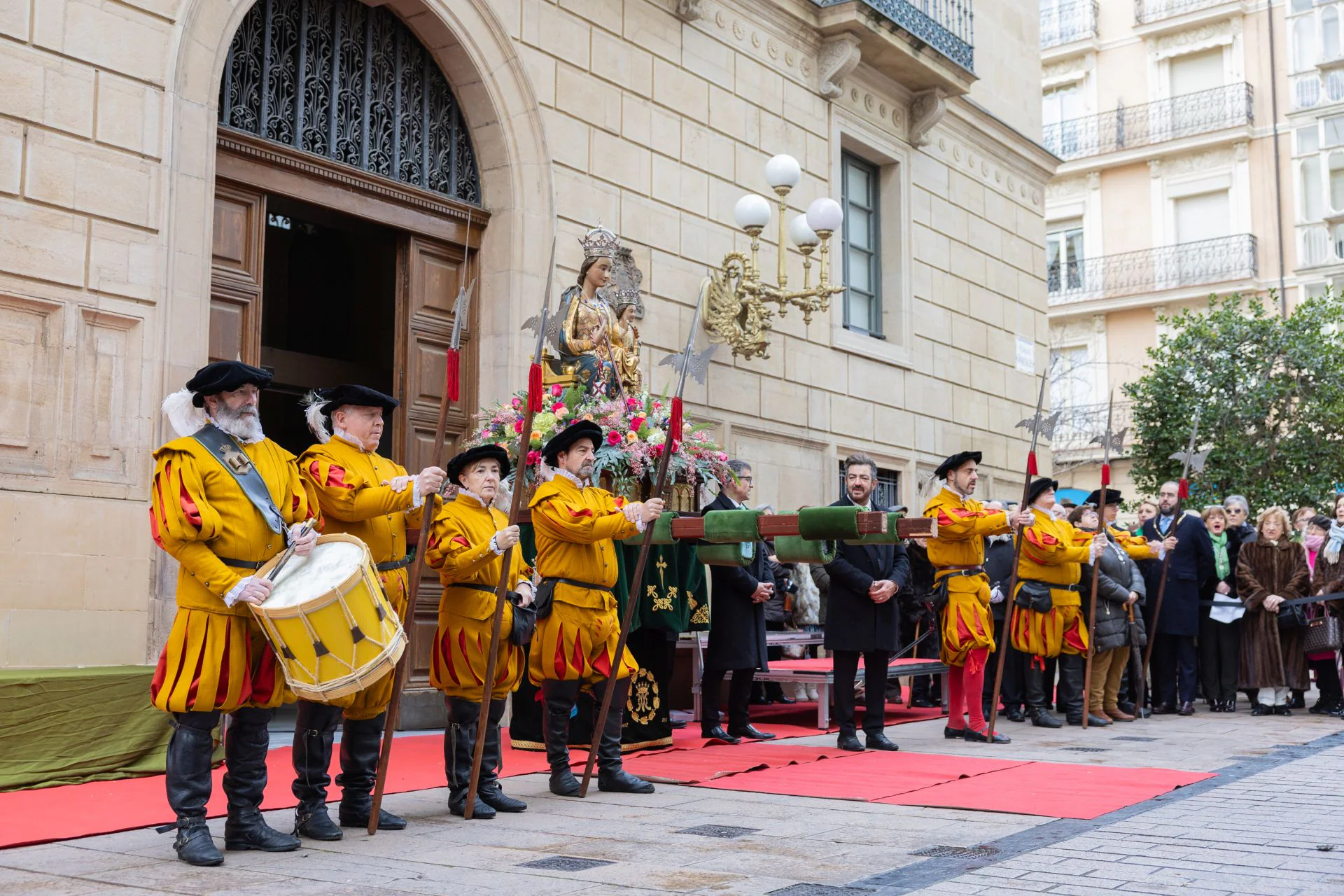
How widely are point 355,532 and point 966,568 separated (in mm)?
4782

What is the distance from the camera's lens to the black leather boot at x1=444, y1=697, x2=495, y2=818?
649 cm

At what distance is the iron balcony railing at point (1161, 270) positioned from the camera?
3031cm

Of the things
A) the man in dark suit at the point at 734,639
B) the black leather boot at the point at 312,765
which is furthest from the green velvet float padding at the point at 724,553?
the black leather boot at the point at 312,765

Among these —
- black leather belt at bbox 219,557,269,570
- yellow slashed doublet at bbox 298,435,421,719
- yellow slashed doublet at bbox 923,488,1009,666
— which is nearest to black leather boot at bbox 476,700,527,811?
yellow slashed doublet at bbox 298,435,421,719

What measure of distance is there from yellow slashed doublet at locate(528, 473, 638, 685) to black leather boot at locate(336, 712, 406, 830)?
105 cm

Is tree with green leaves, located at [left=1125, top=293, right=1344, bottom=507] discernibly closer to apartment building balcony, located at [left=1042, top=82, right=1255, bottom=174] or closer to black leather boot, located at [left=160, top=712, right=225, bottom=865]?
apartment building balcony, located at [left=1042, top=82, right=1255, bottom=174]

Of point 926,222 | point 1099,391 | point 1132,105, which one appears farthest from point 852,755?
point 1132,105

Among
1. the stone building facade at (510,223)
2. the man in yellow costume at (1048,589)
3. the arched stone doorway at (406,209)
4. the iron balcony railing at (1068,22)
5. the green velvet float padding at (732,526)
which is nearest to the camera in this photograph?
the green velvet float padding at (732,526)

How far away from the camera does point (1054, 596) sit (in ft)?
35.1

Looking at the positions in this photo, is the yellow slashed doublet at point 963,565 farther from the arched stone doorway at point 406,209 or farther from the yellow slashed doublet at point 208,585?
the yellow slashed doublet at point 208,585

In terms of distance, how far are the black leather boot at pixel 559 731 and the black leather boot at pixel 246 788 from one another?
5.60 ft

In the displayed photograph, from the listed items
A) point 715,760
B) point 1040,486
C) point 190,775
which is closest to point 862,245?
point 1040,486

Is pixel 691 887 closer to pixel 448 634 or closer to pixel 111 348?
pixel 448 634

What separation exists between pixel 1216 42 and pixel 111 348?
29.0 meters
